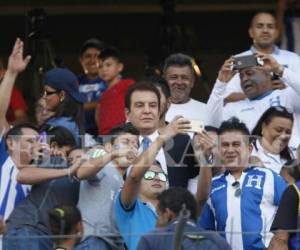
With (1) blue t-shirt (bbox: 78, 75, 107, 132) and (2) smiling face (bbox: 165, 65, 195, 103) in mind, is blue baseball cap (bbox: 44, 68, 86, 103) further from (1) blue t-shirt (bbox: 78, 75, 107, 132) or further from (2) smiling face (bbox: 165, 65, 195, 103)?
(1) blue t-shirt (bbox: 78, 75, 107, 132)

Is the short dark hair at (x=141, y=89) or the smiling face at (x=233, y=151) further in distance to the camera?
the smiling face at (x=233, y=151)

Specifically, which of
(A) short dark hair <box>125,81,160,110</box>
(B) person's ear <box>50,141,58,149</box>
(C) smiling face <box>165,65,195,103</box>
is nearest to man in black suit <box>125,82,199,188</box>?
(A) short dark hair <box>125,81,160,110</box>

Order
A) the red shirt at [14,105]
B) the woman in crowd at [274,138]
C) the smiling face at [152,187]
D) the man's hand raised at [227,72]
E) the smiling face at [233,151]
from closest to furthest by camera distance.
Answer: the smiling face at [152,187], the smiling face at [233,151], the woman in crowd at [274,138], the man's hand raised at [227,72], the red shirt at [14,105]

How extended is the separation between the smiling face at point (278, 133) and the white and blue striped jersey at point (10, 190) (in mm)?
1824

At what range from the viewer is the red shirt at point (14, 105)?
1414 centimetres

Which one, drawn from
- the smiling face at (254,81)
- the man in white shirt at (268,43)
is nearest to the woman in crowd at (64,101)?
the smiling face at (254,81)

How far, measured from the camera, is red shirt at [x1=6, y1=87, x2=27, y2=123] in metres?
14.1

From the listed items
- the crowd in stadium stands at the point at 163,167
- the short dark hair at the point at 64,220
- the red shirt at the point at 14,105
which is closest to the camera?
the short dark hair at the point at 64,220

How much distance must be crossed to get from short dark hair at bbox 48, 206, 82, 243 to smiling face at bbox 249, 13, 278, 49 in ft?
10.6

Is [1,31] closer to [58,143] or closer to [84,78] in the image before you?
[84,78]

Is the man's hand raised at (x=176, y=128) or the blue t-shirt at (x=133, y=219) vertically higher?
the man's hand raised at (x=176, y=128)

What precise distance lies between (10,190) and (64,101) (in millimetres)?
1078

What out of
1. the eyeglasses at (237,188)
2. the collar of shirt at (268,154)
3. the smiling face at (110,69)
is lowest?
the eyeglasses at (237,188)

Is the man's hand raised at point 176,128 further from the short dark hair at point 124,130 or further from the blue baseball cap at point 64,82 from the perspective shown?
the blue baseball cap at point 64,82
